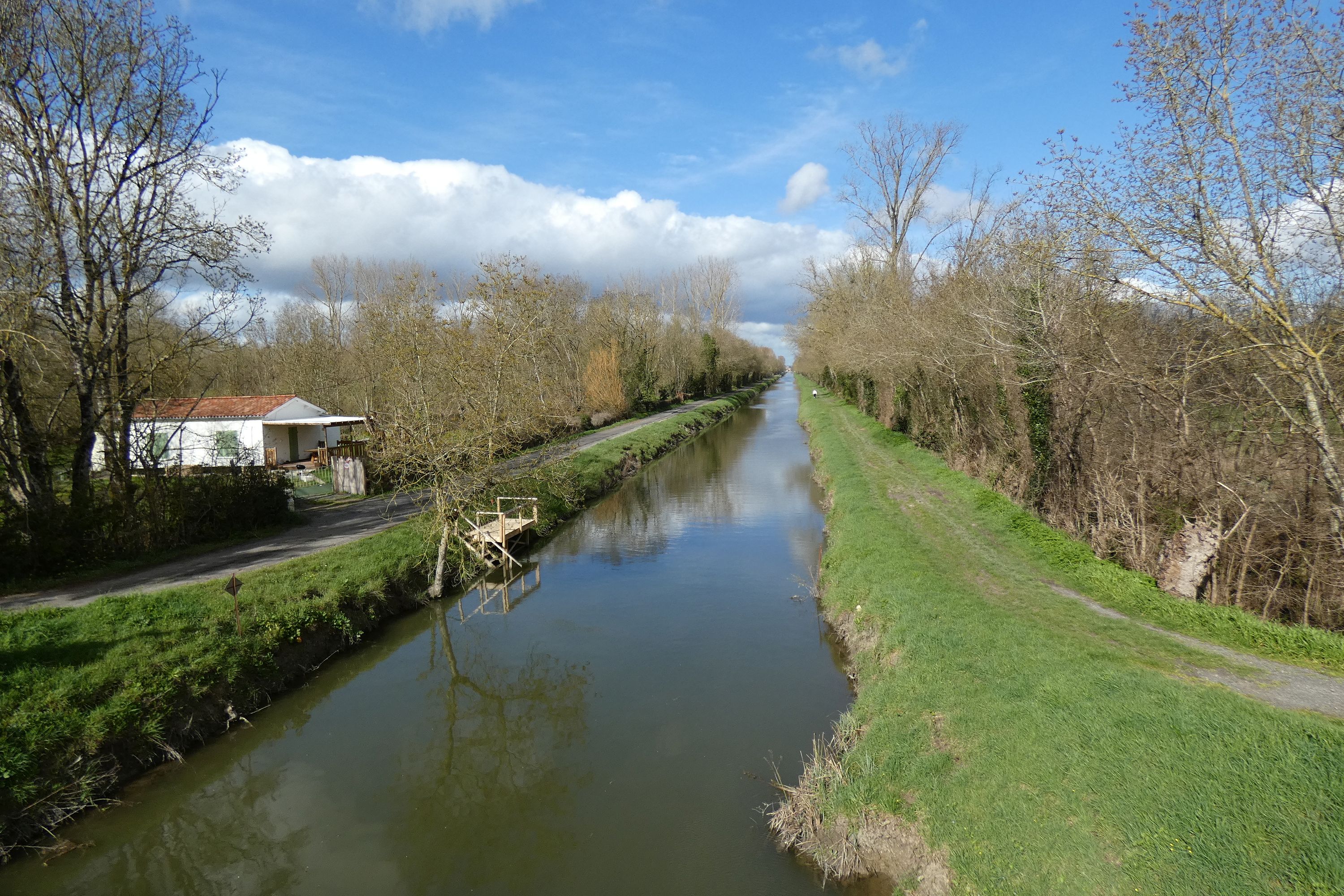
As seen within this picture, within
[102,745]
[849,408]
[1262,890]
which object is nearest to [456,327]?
[102,745]

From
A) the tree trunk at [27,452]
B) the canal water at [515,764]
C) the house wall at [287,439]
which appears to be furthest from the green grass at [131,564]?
the house wall at [287,439]

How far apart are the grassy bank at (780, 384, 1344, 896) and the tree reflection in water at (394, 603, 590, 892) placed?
8.25 ft

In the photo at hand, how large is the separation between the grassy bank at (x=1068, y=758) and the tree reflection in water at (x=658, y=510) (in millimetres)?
8267

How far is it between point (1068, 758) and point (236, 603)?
9.53m

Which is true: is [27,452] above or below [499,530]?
above

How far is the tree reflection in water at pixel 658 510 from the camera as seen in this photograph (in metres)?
17.2

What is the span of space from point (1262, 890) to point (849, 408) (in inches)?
1689

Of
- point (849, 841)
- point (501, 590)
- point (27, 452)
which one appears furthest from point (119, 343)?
point (849, 841)

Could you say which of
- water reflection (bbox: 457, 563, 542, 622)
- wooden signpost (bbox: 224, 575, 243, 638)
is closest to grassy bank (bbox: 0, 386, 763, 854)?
wooden signpost (bbox: 224, 575, 243, 638)

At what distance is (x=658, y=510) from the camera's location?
69.9 ft

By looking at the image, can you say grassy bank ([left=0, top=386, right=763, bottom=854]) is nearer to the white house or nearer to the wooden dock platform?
the wooden dock platform

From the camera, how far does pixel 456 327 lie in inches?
530

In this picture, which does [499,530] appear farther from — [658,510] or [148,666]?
[148,666]

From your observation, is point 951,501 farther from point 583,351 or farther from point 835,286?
point 583,351
